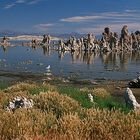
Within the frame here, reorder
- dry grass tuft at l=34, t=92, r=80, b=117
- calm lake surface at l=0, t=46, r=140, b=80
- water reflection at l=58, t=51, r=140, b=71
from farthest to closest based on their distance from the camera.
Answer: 1. water reflection at l=58, t=51, r=140, b=71
2. calm lake surface at l=0, t=46, r=140, b=80
3. dry grass tuft at l=34, t=92, r=80, b=117

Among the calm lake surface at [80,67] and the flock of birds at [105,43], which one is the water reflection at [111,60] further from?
the flock of birds at [105,43]

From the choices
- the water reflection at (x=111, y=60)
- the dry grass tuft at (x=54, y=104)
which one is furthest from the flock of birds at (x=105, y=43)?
the dry grass tuft at (x=54, y=104)

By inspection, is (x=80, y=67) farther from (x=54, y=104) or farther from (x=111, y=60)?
(x=54, y=104)

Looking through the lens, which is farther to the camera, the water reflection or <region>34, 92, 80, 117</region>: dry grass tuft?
the water reflection

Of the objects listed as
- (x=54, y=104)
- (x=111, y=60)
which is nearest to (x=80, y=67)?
(x=111, y=60)

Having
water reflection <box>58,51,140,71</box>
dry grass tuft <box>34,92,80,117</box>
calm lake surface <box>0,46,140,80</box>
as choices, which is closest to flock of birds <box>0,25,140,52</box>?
water reflection <box>58,51,140,71</box>

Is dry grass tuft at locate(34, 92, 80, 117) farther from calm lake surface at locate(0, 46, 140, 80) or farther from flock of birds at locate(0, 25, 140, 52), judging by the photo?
flock of birds at locate(0, 25, 140, 52)

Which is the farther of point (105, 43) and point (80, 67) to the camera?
point (105, 43)

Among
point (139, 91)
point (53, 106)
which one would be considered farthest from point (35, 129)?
point (139, 91)

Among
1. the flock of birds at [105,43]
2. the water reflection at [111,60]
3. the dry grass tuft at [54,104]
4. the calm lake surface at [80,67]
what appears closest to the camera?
the dry grass tuft at [54,104]

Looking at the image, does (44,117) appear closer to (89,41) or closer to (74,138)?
(74,138)

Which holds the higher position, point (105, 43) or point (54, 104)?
point (54, 104)

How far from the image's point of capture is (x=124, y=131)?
994cm

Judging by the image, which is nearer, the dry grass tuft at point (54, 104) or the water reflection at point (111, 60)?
the dry grass tuft at point (54, 104)
